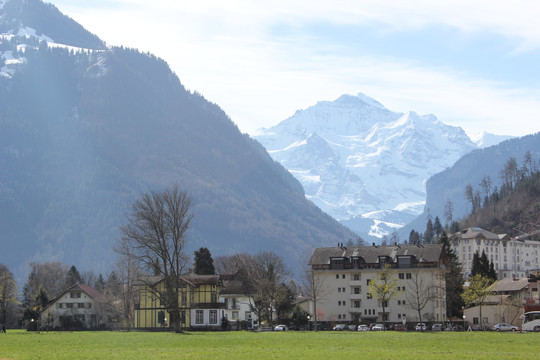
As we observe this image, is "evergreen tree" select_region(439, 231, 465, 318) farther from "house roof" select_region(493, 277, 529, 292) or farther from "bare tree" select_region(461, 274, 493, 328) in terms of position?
"house roof" select_region(493, 277, 529, 292)

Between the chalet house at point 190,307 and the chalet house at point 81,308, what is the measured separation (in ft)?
53.2

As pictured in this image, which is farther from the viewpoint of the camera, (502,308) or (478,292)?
(502,308)

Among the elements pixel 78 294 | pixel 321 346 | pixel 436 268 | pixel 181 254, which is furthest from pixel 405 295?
pixel 321 346

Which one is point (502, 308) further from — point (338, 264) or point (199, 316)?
point (199, 316)

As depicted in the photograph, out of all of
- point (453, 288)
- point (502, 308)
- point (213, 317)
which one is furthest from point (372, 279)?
point (213, 317)

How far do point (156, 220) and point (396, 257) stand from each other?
4835 centimetres

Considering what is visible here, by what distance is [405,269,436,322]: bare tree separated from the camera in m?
130

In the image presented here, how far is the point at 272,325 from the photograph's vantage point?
128000 mm

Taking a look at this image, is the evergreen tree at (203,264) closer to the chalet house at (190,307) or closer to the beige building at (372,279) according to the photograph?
the chalet house at (190,307)

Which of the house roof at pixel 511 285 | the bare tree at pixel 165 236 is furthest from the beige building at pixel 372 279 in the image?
the bare tree at pixel 165 236

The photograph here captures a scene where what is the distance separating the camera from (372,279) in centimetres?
13312

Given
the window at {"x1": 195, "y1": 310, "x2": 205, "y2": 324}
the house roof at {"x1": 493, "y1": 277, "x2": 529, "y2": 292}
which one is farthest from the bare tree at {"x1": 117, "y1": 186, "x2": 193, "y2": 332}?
the house roof at {"x1": 493, "y1": 277, "x2": 529, "y2": 292}

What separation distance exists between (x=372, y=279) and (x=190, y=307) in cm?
2794

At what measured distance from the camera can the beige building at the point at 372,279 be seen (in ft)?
446
